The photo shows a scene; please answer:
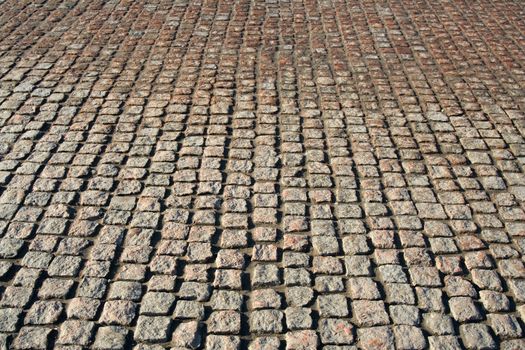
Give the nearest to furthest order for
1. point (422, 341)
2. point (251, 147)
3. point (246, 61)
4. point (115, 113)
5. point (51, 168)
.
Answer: point (422, 341) → point (51, 168) → point (251, 147) → point (115, 113) → point (246, 61)

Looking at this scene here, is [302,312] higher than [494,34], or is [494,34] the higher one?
[302,312]

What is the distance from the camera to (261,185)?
5000 millimetres

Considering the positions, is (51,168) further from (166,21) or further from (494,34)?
(494,34)

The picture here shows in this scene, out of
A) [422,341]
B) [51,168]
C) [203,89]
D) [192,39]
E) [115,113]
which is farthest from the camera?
[192,39]

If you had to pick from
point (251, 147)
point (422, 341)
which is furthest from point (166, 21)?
point (422, 341)

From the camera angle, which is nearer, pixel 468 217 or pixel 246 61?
pixel 468 217

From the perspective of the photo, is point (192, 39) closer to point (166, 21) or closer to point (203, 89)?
point (166, 21)

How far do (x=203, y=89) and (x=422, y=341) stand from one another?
13.1ft

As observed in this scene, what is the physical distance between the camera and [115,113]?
19.9ft

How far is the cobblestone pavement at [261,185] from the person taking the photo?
3746 mm

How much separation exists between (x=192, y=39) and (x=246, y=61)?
1088mm

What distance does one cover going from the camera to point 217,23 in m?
8.43

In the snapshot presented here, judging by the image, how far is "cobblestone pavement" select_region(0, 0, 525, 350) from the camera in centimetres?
375

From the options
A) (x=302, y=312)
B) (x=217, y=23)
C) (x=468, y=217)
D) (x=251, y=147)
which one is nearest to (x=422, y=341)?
(x=302, y=312)
